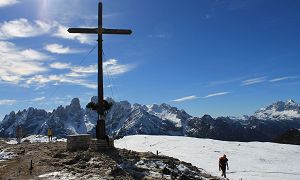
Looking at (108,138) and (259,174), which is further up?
(108,138)

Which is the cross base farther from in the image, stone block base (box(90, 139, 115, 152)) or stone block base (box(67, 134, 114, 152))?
stone block base (box(67, 134, 114, 152))

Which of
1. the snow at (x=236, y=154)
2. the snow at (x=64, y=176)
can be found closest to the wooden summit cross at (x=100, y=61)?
the snow at (x=64, y=176)

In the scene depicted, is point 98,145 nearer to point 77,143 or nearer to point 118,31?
point 77,143

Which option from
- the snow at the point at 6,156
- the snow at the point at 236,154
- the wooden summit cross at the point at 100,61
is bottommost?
the snow at the point at 236,154

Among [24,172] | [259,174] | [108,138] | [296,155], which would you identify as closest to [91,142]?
[108,138]

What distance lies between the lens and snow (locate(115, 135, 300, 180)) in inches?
1393

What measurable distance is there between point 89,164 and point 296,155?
29.9 m

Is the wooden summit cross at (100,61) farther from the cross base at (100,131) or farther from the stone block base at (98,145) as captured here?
the stone block base at (98,145)

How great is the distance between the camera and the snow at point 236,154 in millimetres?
35375

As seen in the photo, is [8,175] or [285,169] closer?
[8,175]

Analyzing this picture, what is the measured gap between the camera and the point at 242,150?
151 ft

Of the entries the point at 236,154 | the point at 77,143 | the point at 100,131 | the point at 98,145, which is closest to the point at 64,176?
the point at 98,145

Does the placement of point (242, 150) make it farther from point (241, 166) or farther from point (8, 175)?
point (8, 175)

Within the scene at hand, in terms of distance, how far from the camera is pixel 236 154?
144ft
